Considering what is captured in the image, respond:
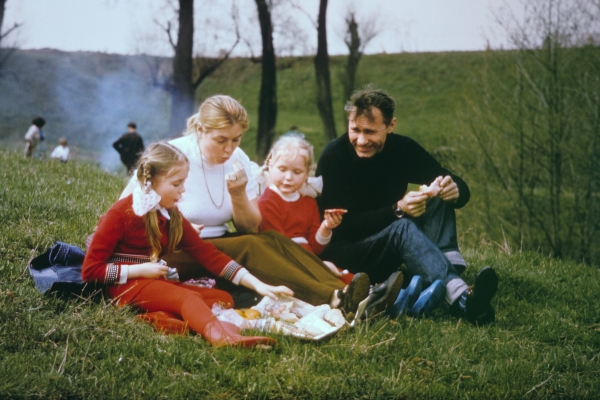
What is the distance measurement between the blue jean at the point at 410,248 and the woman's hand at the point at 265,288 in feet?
2.86

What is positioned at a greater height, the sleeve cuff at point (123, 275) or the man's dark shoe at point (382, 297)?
the sleeve cuff at point (123, 275)

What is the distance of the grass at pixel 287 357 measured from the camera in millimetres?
2736

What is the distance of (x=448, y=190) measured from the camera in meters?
4.40

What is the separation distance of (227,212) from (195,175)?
1.12 ft

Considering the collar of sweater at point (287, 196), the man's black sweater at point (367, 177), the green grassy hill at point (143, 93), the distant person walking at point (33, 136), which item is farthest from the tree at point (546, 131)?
the green grassy hill at point (143, 93)

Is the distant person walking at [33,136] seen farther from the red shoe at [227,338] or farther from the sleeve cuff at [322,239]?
the red shoe at [227,338]

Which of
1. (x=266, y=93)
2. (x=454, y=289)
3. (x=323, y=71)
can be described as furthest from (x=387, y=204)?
(x=266, y=93)

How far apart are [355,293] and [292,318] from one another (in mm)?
398

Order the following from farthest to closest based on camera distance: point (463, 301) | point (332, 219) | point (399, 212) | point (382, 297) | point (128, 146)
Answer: point (128, 146), point (399, 212), point (332, 219), point (463, 301), point (382, 297)

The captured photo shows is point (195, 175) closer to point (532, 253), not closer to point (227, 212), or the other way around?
point (227, 212)

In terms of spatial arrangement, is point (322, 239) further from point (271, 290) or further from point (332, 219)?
point (271, 290)

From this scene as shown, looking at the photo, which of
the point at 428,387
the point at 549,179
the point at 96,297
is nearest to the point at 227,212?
the point at 96,297

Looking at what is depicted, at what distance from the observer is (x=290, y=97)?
36562mm

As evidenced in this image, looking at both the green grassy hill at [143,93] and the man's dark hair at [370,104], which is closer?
the man's dark hair at [370,104]
